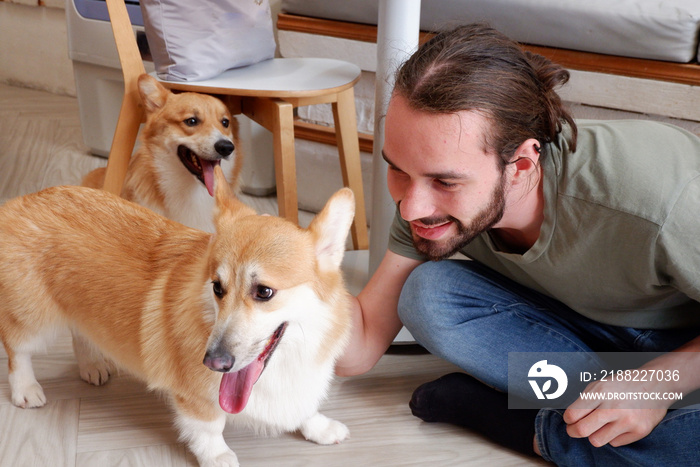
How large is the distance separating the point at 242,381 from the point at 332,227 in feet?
1.04

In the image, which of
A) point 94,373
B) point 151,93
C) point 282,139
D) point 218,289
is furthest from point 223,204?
point 151,93

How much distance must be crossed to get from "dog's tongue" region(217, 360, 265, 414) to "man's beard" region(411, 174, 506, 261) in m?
0.38

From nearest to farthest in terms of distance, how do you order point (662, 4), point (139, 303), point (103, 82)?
point (139, 303)
point (662, 4)
point (103, 82)

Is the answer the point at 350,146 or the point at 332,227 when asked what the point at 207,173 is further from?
the point at 332,227

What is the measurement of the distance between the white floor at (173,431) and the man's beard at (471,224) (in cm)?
43

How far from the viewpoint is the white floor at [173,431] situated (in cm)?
134

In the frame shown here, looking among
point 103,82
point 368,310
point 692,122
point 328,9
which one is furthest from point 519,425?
point 103,82

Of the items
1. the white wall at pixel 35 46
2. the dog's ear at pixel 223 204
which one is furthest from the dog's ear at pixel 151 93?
the white wall at pixel 35 46

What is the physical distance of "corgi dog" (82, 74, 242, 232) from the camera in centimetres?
196

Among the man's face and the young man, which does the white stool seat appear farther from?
the man's face

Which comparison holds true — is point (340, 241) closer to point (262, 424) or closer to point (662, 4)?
point (262, 424)

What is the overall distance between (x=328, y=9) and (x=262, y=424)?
154 centimetres

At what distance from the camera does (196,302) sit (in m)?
1.18

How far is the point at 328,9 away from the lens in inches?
90.2
